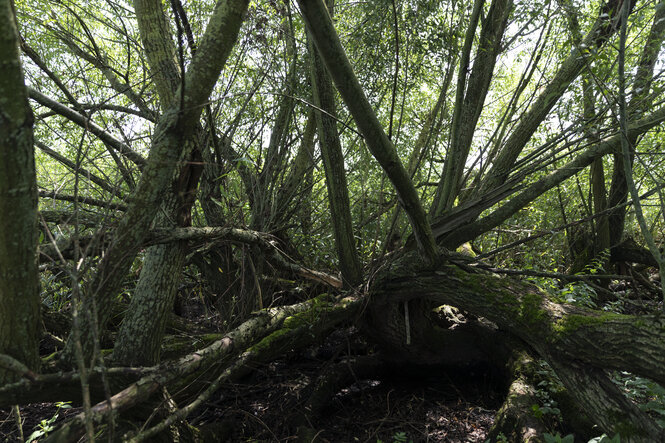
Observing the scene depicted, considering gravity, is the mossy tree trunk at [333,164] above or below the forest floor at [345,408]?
above

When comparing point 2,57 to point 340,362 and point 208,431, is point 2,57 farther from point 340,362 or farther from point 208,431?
point 340,362

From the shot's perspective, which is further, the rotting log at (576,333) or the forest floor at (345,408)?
the forest floor at (345,408)

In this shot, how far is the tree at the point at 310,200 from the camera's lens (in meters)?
2.02

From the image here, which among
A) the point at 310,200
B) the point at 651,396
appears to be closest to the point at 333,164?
the point at 310,200

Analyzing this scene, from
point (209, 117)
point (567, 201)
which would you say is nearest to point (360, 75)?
point (209, 117)

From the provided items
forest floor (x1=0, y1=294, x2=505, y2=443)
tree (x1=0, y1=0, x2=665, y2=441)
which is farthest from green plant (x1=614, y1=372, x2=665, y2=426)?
forest floor (x1=0, y1=294, x2=505, y2=443)

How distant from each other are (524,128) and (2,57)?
428 centimetres

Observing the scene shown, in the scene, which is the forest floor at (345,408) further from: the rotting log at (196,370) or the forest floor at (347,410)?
the rotting log at (196,370)

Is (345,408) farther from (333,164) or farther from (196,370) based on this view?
(333,164)

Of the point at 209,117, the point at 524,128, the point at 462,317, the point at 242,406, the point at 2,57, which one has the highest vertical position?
the point at 524,128

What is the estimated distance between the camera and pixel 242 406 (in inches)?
153

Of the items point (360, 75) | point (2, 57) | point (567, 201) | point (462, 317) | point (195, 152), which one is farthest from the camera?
point (567, 201)

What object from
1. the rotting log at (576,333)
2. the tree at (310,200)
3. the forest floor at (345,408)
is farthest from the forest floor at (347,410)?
the rotting log at (576,333)

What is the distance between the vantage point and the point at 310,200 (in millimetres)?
4609
